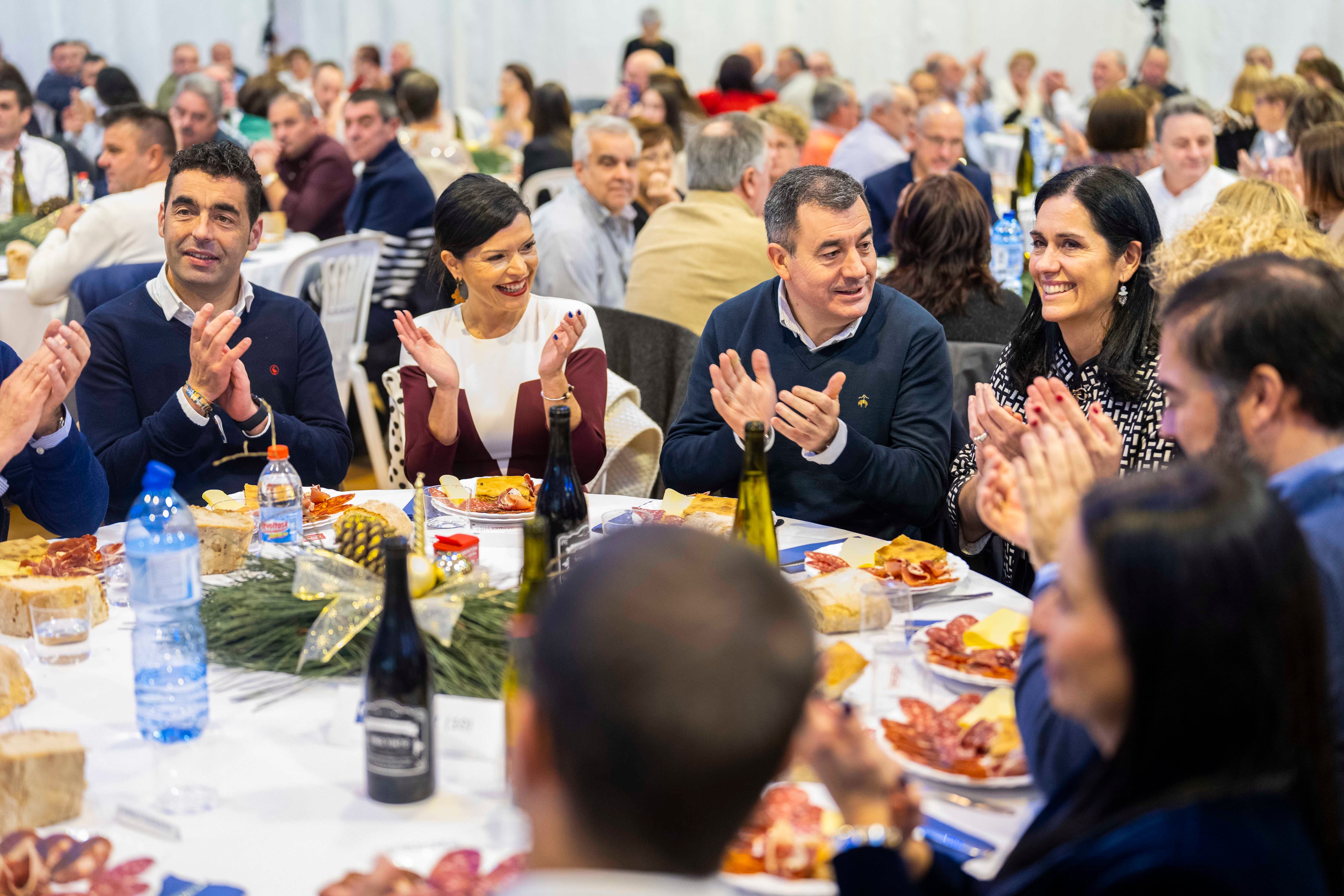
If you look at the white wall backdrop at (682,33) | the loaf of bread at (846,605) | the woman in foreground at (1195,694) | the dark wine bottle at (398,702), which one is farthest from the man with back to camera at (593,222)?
the white wall backdrop at (682,33)

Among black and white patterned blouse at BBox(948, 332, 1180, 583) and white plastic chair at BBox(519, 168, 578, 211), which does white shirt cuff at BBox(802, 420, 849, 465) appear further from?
white plastic chair at BBox(519, 168, 578, 211)

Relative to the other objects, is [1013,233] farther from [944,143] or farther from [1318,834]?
[1318,834]

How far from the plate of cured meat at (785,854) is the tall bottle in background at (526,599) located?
0.89 feet

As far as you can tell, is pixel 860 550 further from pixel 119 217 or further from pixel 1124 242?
pixel 119 217

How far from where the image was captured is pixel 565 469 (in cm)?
186

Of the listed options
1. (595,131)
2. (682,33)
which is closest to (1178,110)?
(595,131)

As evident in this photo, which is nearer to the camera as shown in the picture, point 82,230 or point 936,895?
point 936,895

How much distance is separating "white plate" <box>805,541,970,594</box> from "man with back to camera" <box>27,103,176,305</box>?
2.72 metres

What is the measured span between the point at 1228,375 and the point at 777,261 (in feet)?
4.42

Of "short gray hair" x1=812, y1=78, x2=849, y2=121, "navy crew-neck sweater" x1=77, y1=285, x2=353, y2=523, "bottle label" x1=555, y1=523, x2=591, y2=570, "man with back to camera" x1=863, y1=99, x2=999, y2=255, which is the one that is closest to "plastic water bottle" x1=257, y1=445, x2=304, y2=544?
"navy crew-neck sweater" x1=77, y1=285, x2=353, y2=523

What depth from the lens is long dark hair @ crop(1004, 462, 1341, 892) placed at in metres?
0.88

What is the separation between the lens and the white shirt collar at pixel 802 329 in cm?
250

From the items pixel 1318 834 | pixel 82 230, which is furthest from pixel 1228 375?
pixel 82 230

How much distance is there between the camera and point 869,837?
3.38 ft
